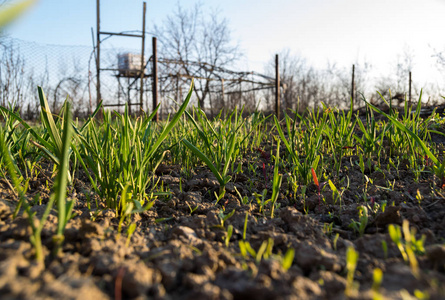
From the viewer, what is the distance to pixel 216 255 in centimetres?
65

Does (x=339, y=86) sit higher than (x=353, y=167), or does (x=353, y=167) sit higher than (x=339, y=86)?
(x=339, y=86)

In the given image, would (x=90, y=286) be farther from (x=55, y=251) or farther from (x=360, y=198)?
(x=360, y=198)

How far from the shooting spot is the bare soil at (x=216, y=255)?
1.64 feet

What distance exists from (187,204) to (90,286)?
2.16ft

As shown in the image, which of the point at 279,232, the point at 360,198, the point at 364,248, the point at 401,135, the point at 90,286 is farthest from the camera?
the point at 401,135

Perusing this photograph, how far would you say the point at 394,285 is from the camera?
52 centimetres

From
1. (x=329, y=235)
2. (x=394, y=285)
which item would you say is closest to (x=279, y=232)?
(x=329, y=235)

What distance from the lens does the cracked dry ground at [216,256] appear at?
500 mm

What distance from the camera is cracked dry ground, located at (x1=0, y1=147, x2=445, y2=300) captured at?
0.50m

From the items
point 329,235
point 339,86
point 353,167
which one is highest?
point 339,86

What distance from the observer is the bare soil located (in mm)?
501

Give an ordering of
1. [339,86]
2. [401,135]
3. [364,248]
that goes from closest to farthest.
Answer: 1. [364,248]
2. [401,135]
3. [339,86]

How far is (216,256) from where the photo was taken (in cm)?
65

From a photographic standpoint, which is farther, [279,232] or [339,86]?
[339,86]
